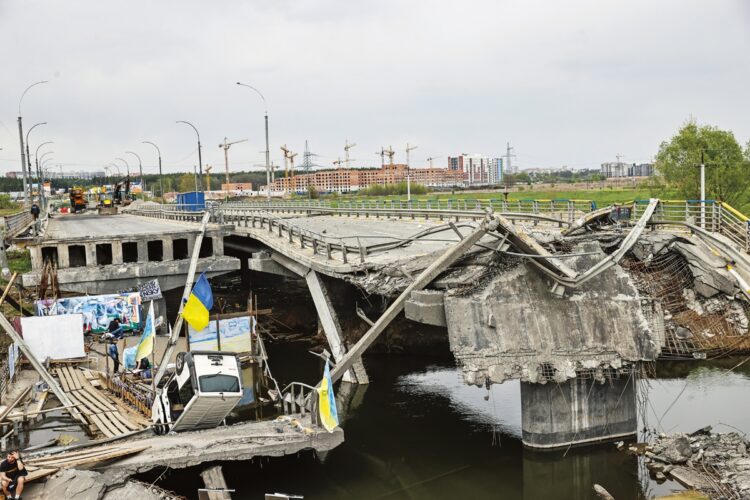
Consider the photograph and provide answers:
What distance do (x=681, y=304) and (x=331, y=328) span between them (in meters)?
14.6

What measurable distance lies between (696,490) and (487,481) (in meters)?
5.65

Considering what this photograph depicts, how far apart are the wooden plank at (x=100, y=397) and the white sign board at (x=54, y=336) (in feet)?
16.4

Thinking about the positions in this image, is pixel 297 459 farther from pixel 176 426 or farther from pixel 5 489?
pixel 5 489

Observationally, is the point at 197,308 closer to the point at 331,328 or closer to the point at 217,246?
the point at 331,328

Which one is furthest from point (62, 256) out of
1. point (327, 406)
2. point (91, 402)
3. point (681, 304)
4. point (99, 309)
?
point (681, 304)

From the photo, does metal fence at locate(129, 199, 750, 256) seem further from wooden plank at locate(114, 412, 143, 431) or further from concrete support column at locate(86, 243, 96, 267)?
wooden plank at locate(114, 412, 143, 431)

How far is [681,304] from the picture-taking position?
86.0 ft

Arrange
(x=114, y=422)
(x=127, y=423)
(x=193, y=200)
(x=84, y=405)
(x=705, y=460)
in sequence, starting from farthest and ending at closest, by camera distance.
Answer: (x=193, y=200)
(x=84, y=405)
(x=114, y=422)
(x=127, y=423)
(x=705, y=460)

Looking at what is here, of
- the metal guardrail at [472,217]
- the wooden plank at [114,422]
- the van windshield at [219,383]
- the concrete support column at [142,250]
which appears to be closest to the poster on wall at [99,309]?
the concrete support column at [142,250]

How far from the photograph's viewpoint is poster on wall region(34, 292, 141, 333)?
125ft

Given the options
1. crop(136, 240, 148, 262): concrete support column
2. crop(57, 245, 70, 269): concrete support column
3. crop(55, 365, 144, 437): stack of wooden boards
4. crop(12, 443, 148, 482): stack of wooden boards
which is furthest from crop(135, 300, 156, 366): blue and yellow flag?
crop(136, 240, 148, 262): concrete support column

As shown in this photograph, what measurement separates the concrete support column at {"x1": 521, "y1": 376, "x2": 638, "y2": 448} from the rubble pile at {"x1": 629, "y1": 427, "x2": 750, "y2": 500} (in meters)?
1.22

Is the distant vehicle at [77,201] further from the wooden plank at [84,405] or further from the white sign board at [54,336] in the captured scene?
the wooden plank at [84,405]

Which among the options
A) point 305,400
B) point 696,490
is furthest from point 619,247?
point 305,400
